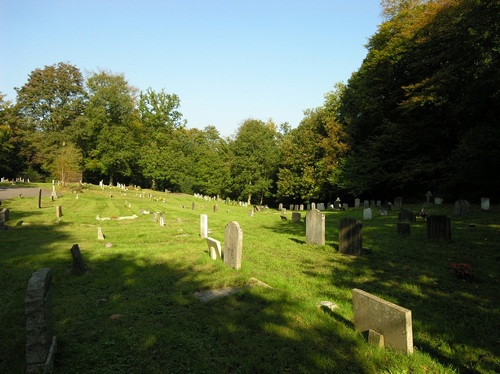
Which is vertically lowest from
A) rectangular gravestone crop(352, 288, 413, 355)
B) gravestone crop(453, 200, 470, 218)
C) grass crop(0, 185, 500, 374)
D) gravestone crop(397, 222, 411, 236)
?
grass crop(0, 185, 500, 374)

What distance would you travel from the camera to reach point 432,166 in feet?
97.5

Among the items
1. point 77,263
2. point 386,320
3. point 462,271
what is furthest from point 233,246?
point 462,271

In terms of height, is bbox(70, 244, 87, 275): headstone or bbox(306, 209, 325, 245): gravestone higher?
bbox(306, 209, 325, 245): gravestone

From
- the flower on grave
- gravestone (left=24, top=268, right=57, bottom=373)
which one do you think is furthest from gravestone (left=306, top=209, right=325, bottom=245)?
gravestone (left=24, top=268, right=57, bottom=373)

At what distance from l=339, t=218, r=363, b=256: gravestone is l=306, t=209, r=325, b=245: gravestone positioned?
1252 millimetres

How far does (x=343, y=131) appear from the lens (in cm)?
4228

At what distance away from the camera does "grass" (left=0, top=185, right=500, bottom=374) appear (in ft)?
15.2

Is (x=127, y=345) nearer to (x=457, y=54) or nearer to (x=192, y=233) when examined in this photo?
(x=192, y=233)

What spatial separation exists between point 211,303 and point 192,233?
9755 mm

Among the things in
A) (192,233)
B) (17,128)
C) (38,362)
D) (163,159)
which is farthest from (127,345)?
(17,128)

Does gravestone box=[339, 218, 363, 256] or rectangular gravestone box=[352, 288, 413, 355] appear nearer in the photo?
rectangular gravestone box=[352, 288, 413, 355]

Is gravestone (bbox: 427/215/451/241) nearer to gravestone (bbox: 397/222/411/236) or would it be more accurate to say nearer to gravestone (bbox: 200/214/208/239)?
gravestone (bbox: 397/222/411/236)

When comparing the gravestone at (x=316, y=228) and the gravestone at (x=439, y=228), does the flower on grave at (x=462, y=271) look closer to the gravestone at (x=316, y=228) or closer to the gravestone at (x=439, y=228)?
the gravestone at (x=439, y=228)

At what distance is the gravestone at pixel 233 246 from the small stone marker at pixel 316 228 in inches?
189
